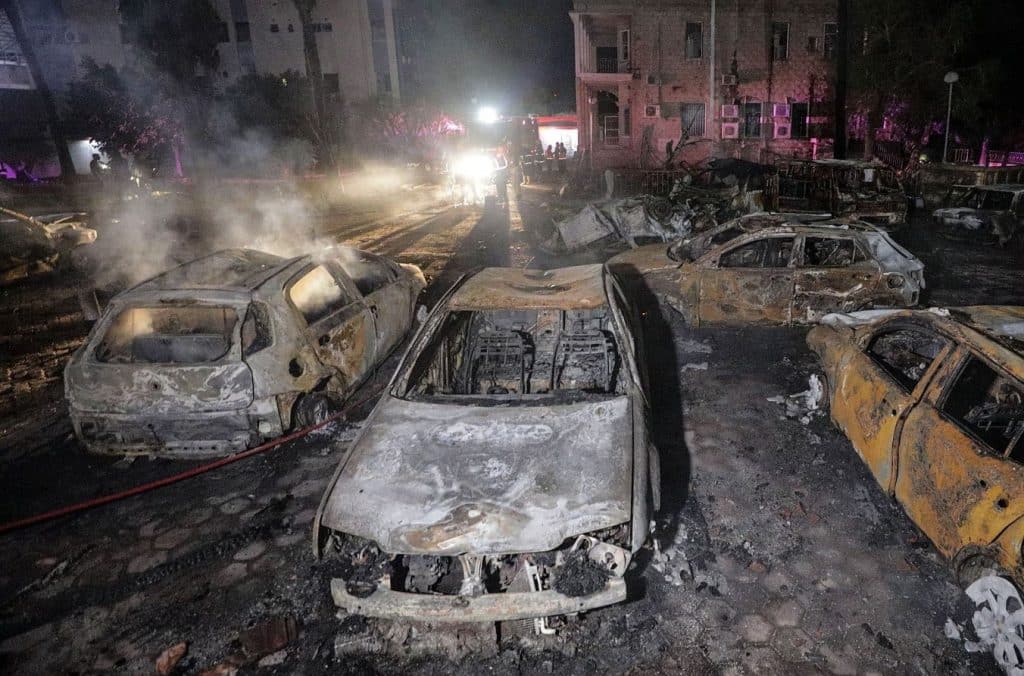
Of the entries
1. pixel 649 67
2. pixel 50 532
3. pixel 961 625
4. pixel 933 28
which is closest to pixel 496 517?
pixel 961 625

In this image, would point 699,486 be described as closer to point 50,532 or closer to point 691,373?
point 691,373

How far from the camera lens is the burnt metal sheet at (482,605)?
108 inches

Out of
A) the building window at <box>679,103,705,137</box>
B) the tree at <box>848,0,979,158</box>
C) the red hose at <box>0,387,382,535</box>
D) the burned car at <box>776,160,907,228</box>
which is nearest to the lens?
the red hose at <box>0,387,382,535</box>

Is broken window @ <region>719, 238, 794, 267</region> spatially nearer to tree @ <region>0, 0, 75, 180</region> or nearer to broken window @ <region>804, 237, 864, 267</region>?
broken window @ <region>804, 237, 864, 267</region>

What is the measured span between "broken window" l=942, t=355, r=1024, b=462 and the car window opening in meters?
2.22

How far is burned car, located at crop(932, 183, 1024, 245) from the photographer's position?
483 inches

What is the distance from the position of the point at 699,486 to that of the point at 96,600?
426cm

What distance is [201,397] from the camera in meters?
4.66

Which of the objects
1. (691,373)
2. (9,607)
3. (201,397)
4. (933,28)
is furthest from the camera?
(933,28)

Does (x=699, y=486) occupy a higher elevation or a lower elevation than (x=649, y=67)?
lower

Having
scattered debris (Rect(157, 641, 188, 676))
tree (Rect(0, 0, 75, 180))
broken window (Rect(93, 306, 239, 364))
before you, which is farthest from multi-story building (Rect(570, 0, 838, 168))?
tree (Rect(0, 0, 75, 180))

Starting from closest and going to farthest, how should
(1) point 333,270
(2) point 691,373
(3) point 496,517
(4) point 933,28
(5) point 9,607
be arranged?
(3) point 496,517
(5) point 9,607
(1) point 333,270
(2) point 691,373
(4) point 933,28

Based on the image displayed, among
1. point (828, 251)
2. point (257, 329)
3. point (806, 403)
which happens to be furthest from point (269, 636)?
point (828, 251)

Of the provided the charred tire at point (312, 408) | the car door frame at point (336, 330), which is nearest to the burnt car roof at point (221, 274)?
the car door frame at point (336, 330)
